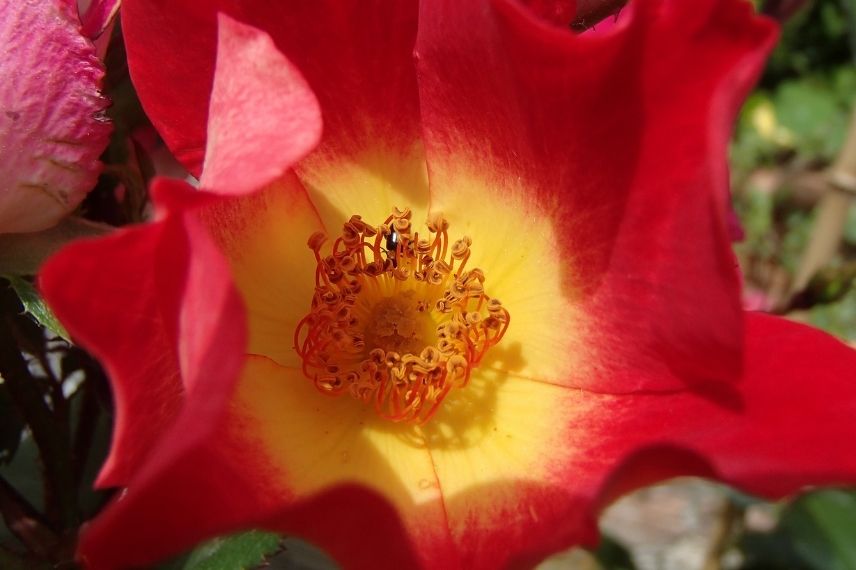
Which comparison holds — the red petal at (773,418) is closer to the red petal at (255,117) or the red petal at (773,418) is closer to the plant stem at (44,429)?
the red petal at (255,117)

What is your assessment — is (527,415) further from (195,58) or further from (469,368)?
(195,58)

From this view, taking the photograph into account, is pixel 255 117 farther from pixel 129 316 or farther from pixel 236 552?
pixel 236 552

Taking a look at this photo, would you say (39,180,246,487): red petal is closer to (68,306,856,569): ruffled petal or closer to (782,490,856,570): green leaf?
(68,306,856,569): ruffled petal

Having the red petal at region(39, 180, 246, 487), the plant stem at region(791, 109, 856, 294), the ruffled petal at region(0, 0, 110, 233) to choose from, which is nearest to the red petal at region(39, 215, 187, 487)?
the red petal at region(39, 180, 246, 487)

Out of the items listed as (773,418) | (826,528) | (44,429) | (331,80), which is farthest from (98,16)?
(826,528)

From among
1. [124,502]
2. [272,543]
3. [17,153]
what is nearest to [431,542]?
[272,543]

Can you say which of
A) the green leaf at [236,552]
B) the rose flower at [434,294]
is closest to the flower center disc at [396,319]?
the rose flower at [434,294]
